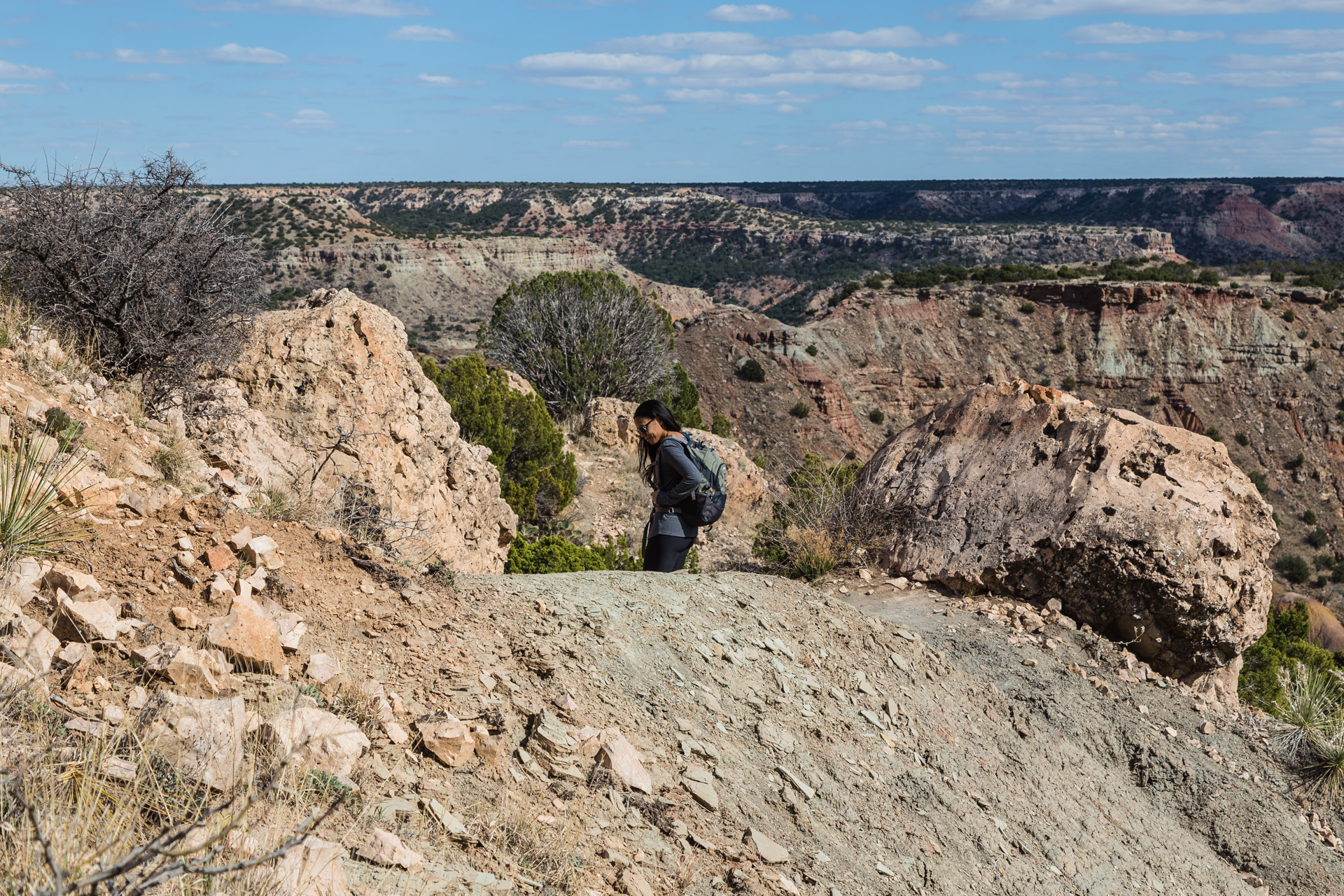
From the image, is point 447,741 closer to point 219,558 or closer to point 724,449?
point 219,558

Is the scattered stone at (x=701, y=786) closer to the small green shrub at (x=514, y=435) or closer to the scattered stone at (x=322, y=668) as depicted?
the scattered stone at (x=322, y=668)

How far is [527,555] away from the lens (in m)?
8.62

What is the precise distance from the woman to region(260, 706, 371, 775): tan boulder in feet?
10.2

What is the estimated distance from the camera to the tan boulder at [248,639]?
337 centimetres

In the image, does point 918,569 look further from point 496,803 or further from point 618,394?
point 618,394

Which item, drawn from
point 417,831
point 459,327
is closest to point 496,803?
point 417,831

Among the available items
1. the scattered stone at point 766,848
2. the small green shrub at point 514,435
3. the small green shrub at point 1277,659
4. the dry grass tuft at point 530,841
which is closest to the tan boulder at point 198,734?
the dry grass tuft at point 530,841

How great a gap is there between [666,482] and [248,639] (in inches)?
123

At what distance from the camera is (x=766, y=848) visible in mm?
3533

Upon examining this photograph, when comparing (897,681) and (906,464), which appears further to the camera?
(906,464)

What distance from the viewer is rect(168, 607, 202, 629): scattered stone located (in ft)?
11.3

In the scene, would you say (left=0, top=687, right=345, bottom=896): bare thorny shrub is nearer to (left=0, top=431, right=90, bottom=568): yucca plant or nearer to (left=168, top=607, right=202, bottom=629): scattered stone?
(left=168, top=607, right=202, bottom=629): scattered stone

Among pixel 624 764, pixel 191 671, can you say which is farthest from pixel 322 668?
pixel 624 764

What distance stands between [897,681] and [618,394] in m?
17.2
